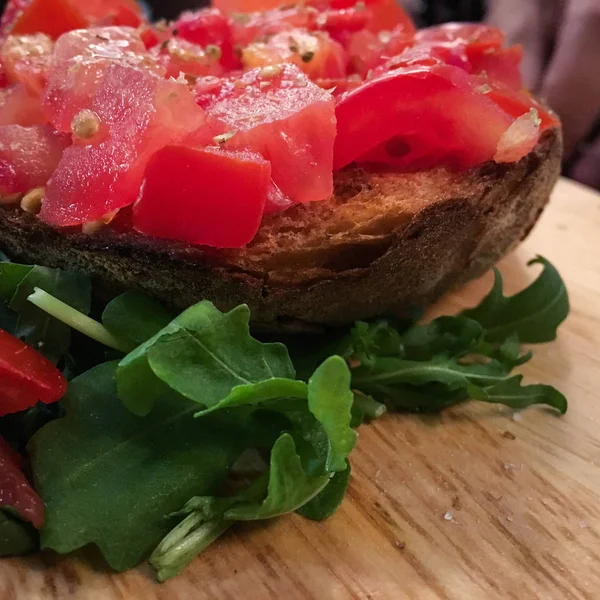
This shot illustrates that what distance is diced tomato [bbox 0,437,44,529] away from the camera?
1.02 m

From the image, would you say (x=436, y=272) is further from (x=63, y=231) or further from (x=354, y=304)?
(x=63, y=231)

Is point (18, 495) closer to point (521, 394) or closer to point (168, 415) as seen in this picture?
point (168, 415)

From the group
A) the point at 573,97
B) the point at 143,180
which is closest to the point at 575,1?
the point at 573,97

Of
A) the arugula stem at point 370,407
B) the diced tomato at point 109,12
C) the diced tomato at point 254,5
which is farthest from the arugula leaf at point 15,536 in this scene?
the diced tomato at point 254,5

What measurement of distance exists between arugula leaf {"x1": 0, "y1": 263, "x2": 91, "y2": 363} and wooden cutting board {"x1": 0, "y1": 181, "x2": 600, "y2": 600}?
39cm

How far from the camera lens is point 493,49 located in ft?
5.29

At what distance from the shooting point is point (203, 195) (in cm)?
113

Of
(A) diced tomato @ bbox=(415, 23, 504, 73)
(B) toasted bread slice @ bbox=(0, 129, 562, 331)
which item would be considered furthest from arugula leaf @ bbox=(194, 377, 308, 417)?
(A) diced tomato @ bbox=(415, 23, 504, 73)

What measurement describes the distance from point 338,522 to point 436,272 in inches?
21.2

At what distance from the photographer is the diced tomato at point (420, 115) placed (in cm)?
126

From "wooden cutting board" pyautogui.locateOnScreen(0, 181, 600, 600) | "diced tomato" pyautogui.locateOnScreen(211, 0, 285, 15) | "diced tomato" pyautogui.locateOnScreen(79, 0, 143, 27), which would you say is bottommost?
"wooden cutting board" pyautogui.locateOnScreen(0, 181, 600, 600)

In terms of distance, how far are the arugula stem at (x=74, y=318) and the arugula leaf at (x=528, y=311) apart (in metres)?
0.78

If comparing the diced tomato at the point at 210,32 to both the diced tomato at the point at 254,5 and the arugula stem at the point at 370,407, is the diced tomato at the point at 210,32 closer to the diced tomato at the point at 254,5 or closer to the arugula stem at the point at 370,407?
the diced tomato at the point at 254,5

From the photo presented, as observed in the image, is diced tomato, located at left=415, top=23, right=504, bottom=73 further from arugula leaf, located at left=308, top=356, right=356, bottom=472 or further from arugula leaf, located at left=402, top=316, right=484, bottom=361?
arugula leaf, located at left=308, top=356, right=356, bottom=472
